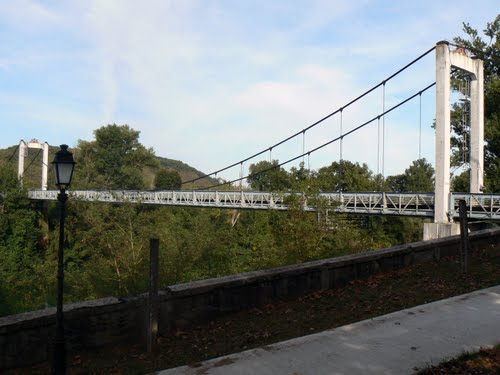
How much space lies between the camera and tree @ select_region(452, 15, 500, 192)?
2448 centimetres

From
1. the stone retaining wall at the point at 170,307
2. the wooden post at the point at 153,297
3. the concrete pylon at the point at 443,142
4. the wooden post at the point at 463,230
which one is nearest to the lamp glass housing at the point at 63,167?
the wooden post at the point at 153,297

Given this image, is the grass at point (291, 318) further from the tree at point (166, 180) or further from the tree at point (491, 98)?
the tree at point (166, 180)

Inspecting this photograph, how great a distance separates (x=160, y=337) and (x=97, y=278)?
10.7 meters

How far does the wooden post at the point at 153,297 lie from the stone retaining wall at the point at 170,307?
32 cm

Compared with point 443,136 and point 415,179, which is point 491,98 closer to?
point 443,136

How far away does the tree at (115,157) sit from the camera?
252ft

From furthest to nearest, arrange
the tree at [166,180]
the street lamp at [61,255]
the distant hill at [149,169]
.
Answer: the distant hill at [149,169]
the tree at [166,180]
the street lamp at [61,255]

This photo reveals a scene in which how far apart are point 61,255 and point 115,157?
76548 mm

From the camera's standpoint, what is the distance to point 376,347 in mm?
4836

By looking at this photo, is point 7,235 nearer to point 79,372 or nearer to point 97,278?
point 97,278

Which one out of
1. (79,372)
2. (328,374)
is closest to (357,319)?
(328,374)

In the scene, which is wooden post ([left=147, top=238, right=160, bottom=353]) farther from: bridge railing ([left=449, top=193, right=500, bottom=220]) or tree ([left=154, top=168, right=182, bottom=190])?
tree ([left=154, top=168, right=182, bottom=190])

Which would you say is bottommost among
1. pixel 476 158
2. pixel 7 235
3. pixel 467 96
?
pixel 7 235

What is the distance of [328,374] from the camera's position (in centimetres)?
419
